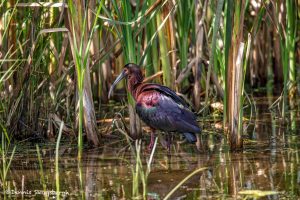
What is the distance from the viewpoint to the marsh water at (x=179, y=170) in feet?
18.8

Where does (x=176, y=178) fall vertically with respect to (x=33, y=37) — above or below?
below

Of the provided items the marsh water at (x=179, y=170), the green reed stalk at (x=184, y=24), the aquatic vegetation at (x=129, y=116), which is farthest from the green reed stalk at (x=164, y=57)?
the marsh water at (x=179, y=170)

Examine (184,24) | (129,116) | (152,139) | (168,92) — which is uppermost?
(184,24)

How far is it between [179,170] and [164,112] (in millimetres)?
1023

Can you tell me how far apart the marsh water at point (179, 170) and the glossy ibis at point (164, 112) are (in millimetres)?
244

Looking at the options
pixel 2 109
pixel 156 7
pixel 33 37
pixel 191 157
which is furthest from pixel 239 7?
pixel 2 109

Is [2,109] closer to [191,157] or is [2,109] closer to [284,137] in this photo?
[191,157]

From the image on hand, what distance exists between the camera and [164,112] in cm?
757

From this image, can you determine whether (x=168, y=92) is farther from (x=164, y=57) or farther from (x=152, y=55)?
(x=152, y=55)

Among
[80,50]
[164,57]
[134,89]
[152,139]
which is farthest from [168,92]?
[80,50]

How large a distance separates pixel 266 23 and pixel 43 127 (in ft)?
13.2

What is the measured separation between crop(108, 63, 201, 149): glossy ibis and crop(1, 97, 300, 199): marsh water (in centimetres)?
24

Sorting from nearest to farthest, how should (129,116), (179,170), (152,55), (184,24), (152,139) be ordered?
(179,170), (152,139), (129,116), (184,24), (152,55)

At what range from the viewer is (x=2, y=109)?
751 centimetres
